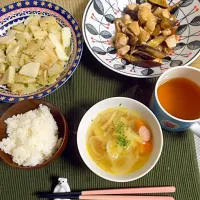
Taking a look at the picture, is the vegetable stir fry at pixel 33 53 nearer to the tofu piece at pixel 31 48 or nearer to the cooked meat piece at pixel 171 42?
the tofu piece at pixel 31 48

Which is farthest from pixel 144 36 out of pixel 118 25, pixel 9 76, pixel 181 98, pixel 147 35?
pixel 9 76

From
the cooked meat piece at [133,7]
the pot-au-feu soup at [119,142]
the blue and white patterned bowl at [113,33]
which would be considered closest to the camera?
the pot-au-feu soup at [119,142]

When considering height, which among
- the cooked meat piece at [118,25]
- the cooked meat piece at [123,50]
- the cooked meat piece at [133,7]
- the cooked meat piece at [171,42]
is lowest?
the cooked meat piece at [123,50]

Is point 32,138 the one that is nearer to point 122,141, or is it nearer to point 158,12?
point 122,141

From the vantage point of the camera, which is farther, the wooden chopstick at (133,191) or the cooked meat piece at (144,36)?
the cooked meat piece at (144,36)

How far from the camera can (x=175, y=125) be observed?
1.02 metres

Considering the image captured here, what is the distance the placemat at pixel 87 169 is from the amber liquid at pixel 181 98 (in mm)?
106

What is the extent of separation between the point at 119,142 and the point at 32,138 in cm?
27

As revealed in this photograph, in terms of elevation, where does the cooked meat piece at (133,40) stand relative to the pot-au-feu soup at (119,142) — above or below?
above

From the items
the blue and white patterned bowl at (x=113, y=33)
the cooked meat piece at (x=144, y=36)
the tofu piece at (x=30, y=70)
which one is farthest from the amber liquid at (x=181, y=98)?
the tofu piece at (x=30, y=70)

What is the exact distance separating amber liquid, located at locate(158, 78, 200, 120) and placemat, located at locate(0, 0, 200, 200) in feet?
0.35

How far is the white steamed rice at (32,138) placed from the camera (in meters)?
0.99

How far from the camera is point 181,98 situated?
1.05 meters

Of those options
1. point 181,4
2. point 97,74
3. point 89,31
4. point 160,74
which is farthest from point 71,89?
point 181,4
